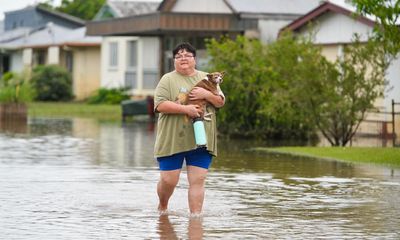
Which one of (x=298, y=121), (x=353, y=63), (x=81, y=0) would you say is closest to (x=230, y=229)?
(x=353, y=63)

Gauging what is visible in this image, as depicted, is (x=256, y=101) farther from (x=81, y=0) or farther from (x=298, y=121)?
(x=81, y=0)

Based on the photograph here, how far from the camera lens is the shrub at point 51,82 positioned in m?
62.9

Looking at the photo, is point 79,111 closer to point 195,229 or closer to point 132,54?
point 132,54

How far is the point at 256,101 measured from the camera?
31.0 m

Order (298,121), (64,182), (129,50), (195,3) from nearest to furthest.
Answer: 1. (64,182)
2. (298,121)
3. (195,3)
4. (129,50)

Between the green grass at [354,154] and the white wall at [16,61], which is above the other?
the white wall at [16,61]

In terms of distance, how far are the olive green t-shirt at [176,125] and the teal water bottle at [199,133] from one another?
6.3 inches

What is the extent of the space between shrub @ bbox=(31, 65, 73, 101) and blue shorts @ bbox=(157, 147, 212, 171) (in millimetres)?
49827

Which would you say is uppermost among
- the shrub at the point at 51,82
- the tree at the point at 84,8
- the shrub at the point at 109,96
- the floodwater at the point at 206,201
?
the tree at the point at 84,8

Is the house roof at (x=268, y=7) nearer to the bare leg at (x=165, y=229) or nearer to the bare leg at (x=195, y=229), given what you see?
the bare leg at (x=165, y=229)

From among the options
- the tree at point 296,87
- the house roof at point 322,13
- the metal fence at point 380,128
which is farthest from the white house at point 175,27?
the tree at point 296,87


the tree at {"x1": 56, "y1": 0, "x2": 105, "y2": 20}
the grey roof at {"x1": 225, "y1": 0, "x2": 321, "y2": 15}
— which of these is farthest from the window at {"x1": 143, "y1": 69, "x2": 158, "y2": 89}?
the tree at {"x1": 56, "y1": 0, "x2": 105, "y2": 20}

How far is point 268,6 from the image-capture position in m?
49.3

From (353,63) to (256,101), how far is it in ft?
17.5
